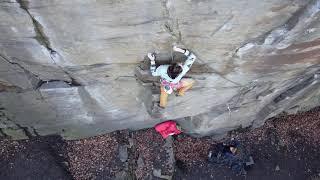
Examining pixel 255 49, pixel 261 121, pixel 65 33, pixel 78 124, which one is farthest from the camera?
pixel 261 121

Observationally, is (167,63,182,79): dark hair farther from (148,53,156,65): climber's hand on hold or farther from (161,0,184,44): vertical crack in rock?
(161,0,184,44): vertical crack in rock

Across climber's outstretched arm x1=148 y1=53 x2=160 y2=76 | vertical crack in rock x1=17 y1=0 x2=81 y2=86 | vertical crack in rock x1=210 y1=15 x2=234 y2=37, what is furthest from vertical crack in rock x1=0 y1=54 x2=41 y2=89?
vertical crack in rock x1=210 y1=15 x2=234 y2=37

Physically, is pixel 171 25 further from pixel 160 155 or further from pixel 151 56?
pixel 160 155

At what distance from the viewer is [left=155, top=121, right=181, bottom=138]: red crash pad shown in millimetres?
8164

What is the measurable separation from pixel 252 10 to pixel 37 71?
123 inches

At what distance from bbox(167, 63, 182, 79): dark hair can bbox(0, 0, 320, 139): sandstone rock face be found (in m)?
0.12

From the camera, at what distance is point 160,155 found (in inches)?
327

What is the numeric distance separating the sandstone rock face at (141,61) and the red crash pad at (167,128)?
0.20 metres

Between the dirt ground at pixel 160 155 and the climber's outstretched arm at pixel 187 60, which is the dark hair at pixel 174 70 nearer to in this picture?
the climber's outstretched arm at pixel 187 60

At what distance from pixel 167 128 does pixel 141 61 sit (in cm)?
293

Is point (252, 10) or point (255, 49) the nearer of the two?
point (252, 10)

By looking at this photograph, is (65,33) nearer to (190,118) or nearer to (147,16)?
(147,16)

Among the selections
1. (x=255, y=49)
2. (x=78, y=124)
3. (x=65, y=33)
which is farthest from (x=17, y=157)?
(x=255, y=49)

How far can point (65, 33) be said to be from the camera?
4.82 metres
